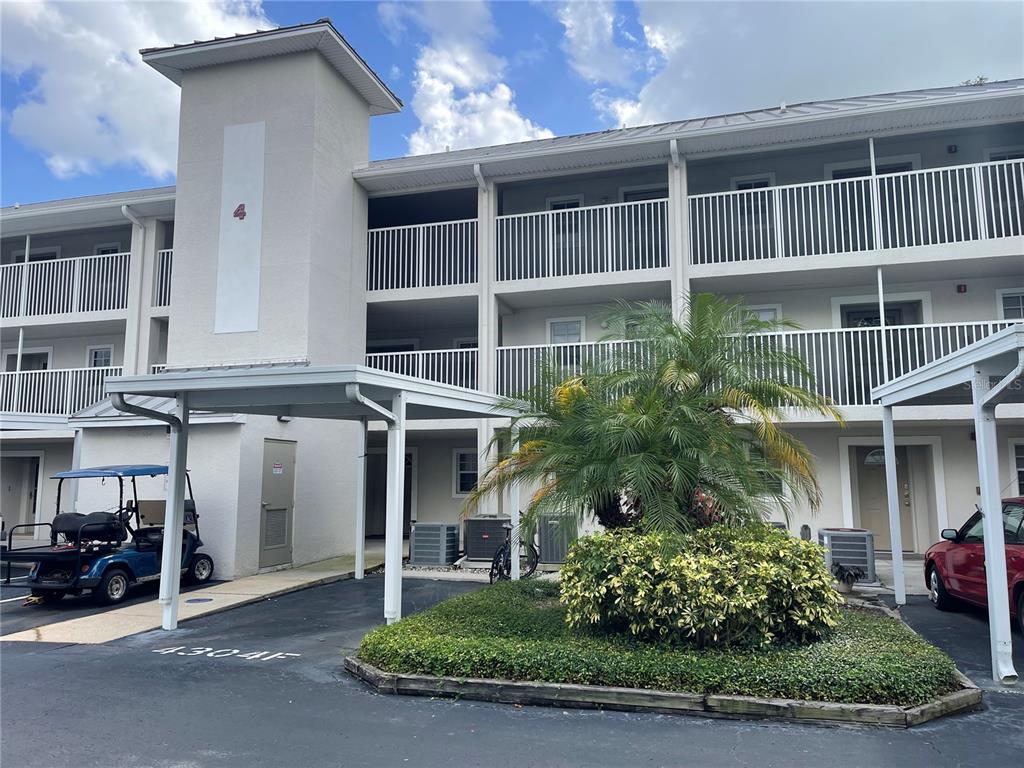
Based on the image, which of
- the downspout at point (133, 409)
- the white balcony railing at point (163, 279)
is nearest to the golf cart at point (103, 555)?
the downspout at point (133, 409)

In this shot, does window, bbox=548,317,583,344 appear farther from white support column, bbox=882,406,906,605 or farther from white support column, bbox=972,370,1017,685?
white support column, bbox=972,370,1017,685

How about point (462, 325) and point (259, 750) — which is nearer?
point (259, 750)

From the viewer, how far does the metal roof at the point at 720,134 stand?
1270 cm

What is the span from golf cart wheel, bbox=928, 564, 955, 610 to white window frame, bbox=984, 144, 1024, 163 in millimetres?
8549

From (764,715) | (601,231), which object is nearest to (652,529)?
(764,715)

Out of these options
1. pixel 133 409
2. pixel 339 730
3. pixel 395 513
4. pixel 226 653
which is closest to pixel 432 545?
pixel 395 513

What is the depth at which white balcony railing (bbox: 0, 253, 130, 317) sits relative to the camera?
682 inches

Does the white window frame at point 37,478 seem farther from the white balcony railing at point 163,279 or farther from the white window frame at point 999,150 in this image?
the white window frame at point 999,150

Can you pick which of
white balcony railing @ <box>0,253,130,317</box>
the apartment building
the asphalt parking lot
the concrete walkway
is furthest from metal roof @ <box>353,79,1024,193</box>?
the asphalt parking lot

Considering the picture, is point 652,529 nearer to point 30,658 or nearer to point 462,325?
point 30,658

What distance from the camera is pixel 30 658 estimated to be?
25.6 feet

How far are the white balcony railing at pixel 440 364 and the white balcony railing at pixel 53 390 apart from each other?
6.59 metres

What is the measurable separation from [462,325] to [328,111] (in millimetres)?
5784

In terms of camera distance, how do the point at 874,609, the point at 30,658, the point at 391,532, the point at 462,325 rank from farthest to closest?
the point at 462,325 → the point at 874,609 → the point at 391,532 → the point at 30,658
